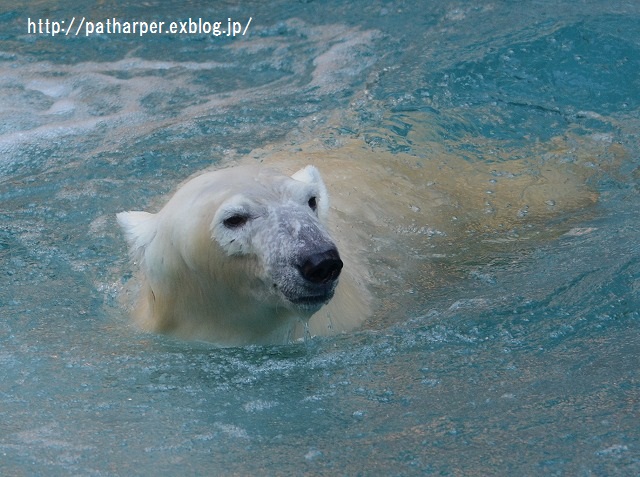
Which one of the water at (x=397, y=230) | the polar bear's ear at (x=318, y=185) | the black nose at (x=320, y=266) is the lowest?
the water at (x=397, y=230)

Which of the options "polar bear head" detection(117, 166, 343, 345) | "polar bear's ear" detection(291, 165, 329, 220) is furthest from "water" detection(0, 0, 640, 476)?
"polar bear's ear" detection(291, 165, 329, 220)

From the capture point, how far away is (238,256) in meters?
3.67

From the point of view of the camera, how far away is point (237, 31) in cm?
910

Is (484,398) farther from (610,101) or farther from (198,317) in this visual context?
(610,101)

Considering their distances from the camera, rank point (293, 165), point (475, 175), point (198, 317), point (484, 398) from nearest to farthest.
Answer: point (484, 398) < point (198, 317) < point (293, 165) < point (475, 175)

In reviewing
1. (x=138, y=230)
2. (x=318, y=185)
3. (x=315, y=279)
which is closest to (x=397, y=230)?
(x=318, y=185)

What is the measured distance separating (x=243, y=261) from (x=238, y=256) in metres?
0.03

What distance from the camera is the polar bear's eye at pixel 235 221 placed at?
11.9ft

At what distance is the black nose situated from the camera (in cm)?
340

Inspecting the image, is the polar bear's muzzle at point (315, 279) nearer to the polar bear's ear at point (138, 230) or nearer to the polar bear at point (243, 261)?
the polar bear at point (243, 261)

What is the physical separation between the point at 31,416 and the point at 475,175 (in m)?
3.17

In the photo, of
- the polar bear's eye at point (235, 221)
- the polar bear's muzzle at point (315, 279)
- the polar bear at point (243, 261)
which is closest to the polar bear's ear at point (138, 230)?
the polar bear at point (243, 261)

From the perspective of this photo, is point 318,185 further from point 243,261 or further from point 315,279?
point 315,279

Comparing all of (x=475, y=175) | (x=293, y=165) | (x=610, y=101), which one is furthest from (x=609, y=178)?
(x=293, y=165)
